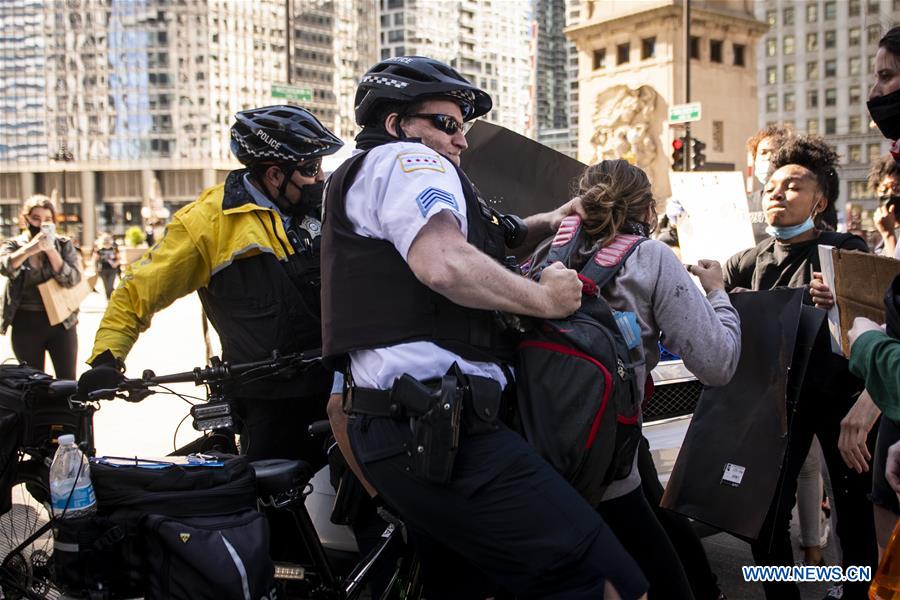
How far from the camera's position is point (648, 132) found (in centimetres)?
3688

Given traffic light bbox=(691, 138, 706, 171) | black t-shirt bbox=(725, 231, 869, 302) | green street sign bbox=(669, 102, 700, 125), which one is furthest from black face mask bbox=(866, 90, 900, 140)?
traffic light bbox=(691, 138, 706, 171)

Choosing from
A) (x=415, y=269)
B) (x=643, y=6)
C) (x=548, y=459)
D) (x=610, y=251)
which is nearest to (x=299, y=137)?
(x=610, y=251)

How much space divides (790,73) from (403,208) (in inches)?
4356

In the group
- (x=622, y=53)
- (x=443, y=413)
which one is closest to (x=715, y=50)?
(x=622, y=53)

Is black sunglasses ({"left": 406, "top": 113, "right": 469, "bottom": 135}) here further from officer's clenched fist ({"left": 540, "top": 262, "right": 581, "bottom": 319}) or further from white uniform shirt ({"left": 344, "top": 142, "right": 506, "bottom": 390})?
officer's clenched fist ({"left": 540, "top": 262, "right": 581, "bottom": 319})

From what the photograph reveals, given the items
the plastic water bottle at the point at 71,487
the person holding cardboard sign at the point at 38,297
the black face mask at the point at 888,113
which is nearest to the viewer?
the plastic water bottle at the point at 71,487

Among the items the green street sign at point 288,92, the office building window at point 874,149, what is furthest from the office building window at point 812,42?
the green street sign at point 288,92

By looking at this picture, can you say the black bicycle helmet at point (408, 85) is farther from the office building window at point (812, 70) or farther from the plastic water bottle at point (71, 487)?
the office building window at point (812, 70)

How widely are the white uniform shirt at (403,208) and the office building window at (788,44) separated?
4335 inches

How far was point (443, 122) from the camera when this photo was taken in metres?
2.65

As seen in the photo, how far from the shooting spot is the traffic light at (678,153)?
71.6 feet

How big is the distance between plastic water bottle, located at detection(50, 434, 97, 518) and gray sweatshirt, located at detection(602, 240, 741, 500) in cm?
159

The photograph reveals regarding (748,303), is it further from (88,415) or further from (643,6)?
(643,6)

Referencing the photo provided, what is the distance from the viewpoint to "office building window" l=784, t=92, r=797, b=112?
10306 cm
